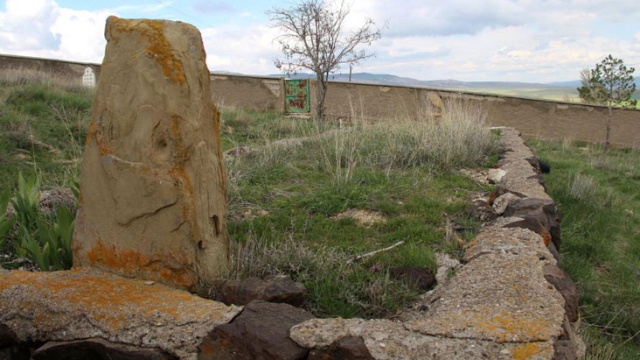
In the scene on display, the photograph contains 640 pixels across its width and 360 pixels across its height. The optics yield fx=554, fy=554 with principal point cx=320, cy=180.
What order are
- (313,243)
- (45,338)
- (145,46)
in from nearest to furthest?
(45,338) → (145,46) → (313,243)

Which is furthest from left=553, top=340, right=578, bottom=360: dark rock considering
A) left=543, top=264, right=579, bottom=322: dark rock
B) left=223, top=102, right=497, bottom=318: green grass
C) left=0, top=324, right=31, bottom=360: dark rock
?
left=0, top=324, right=31, bottom=360: dark rock

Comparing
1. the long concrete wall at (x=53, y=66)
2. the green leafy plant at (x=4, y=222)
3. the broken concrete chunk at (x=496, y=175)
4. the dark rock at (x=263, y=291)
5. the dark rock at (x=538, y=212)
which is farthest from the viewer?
the long concrete wall at (x=53, y=66)

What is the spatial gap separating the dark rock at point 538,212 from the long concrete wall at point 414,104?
8.33 m

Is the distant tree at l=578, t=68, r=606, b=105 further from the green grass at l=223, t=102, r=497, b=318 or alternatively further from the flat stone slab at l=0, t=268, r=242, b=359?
the flat stone slab at l=0, t=268, r=242, b=359

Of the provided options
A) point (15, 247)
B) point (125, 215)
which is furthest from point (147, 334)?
point (15, 247)

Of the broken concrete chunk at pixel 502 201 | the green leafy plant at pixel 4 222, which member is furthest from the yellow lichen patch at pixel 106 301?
the broken concrete chunk at pixel 502 201

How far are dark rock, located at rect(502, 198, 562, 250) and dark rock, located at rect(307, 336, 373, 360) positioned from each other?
234 centimetres

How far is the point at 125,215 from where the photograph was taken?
10.2ft

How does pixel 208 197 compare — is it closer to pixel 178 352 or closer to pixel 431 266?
pixel 178 352

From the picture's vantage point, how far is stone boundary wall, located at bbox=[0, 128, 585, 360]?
2420 mm

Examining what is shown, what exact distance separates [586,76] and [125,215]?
16691 mm

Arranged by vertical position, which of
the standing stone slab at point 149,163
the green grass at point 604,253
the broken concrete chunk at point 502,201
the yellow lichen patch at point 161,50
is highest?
the yellow lichen patch at point 161,50

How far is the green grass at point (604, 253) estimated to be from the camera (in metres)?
4.05

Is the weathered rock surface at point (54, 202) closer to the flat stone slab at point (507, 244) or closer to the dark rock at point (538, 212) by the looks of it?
the flat stone slab at point (507, 244)
